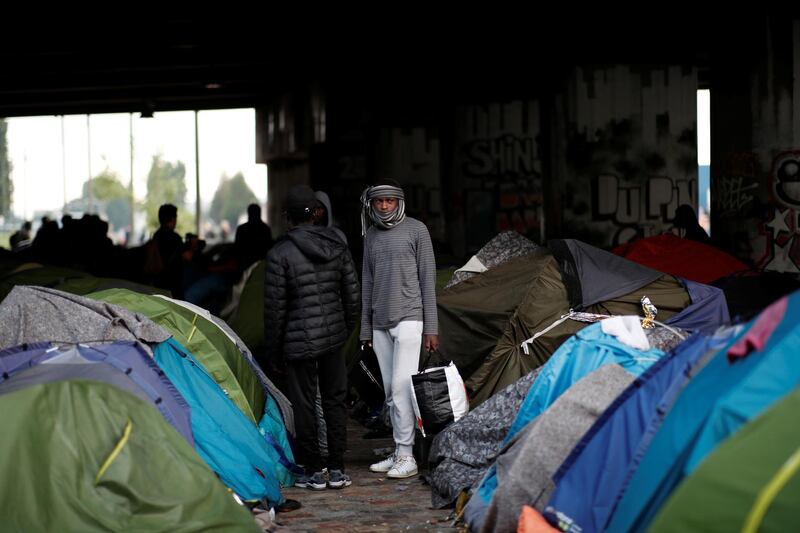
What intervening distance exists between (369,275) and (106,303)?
2.04m

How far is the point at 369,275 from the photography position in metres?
9.18

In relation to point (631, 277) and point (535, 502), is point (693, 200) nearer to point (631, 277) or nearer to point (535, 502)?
point (631, 277)

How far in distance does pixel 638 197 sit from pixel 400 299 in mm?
13265

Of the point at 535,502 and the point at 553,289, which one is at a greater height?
the point at 553,289

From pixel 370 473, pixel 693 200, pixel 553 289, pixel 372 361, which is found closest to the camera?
pixel 370 473

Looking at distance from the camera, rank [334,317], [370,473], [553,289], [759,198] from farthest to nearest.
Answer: [759,198], [553,289], [370,473], [334,317]

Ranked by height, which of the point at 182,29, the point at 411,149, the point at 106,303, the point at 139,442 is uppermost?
the point at 182,29

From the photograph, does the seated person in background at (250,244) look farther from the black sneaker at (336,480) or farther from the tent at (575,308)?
the black sneaker at (336,480)

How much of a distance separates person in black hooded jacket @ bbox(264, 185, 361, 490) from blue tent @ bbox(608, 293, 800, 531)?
11.3 ft

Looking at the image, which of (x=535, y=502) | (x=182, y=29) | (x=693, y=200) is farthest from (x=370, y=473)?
(x=182, y=29)

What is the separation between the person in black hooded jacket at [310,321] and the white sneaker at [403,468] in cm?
37

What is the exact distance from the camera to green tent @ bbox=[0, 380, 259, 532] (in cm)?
564

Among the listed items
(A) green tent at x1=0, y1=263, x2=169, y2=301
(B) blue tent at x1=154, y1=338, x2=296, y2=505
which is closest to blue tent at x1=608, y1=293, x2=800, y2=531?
(B) blue tent at x1=154, y1=338, x2=296, y2=505

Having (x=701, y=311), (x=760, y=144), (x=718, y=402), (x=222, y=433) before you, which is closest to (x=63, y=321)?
(x=222, y=433)
